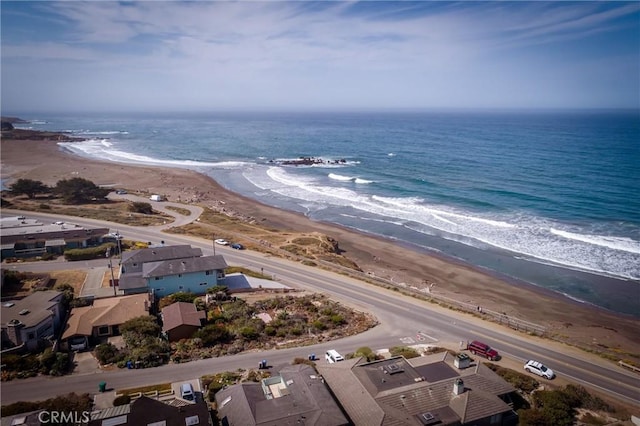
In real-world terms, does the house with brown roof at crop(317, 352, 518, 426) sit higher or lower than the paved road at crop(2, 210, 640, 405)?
higher

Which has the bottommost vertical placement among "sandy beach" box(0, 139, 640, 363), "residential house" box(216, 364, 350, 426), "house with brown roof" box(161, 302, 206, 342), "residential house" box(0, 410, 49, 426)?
"sandy beach" box(0, 139, 640, 363)

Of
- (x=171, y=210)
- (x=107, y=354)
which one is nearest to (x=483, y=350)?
(x=107, y=354)

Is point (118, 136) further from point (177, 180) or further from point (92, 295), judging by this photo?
point (92, 295)

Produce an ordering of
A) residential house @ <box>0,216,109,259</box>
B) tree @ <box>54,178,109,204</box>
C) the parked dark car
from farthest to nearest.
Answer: tree @ <box>54,178,109,204</box> < residential house @ <box>0,216,109,259</box> < the parked dark car

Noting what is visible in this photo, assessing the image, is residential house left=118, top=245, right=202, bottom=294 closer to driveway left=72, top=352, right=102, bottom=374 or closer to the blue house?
the blue house

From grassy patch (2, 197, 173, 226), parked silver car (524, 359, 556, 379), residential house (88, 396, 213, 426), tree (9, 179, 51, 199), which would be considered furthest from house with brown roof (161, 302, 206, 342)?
tree (9, 179, 51, 199)

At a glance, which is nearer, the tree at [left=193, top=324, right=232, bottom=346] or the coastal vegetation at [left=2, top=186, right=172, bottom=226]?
the tree at [left=193, top=324, right=232, bottom=346]

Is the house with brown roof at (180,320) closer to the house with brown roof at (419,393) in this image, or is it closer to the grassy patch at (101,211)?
the house with brown roof at (419,393)

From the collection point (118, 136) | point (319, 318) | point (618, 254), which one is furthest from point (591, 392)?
point (118, 136)
